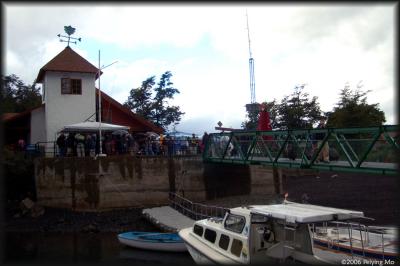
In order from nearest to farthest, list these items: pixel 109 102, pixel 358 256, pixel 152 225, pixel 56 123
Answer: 1. pixel 358 256
2. pixel 152 225
3. pixel 56 123
4. pixel 109 102

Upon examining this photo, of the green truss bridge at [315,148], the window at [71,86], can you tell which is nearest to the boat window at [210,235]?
the green truss bridge at [315,148]

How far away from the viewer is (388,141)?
15359mm

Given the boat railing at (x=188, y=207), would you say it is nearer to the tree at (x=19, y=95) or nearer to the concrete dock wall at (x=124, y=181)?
the concrete dock wall at (x=124, y=181)

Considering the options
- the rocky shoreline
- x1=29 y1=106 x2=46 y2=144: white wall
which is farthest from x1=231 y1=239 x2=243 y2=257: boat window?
x1=29 y1=106 x2=46 y2=144: white wall

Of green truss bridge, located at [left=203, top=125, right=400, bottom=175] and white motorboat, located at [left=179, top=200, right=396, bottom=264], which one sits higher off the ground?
green truss bridge, located at [left=203, top=125, right=400, bottom=175]

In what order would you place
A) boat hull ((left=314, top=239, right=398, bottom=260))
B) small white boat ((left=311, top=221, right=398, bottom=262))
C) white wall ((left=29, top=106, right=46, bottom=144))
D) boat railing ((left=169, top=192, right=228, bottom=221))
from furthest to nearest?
white wall ((left=29, top=106, right=46, bottom=144)) → boat railing ((left=169, top=192, right=228, bottom=221)) → small white boat ((left=311, top=221, right=398, bottom=262)) → boat hull ((left=314, top=239, right=398, bottom=260))

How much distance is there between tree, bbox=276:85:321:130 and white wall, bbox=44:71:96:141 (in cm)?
2868

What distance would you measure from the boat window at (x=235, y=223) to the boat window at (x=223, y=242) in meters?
0.31

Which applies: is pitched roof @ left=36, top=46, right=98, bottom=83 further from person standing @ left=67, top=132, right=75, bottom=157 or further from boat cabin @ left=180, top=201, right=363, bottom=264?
boat cabin @ left=180, top=201, right=363, bottom=264

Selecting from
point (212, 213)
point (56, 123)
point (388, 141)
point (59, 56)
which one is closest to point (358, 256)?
point (388, 141)

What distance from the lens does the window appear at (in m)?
34.7

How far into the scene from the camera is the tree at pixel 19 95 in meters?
57.4

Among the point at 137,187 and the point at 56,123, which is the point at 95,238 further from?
the point at 56,123

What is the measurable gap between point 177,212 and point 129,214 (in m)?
3.29
